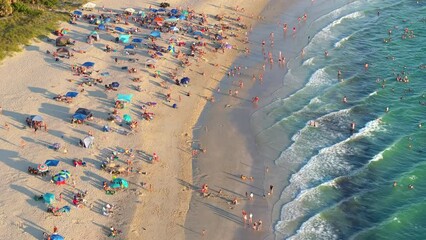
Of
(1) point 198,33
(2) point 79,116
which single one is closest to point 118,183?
(2) point 79,116

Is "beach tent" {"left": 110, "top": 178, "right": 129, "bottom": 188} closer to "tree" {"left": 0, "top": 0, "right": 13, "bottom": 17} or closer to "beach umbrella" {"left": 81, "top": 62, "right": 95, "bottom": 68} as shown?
"beach umbrella" {"left": 81, "top": 62, "right": 95, "bottom": 68}

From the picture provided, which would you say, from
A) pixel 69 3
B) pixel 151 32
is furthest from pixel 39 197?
pixel 69 3

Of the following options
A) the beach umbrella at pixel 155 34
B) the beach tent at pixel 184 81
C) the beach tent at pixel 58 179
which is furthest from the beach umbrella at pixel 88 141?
the beach umbrella at pixel 155 34

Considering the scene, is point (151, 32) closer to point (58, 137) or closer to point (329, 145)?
point (58, 137)

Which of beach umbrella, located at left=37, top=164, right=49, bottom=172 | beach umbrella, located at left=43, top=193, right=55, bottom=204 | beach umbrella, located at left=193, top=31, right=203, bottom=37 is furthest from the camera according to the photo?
beach umbrella, located at left=193, top=31, right=203, bottom=37

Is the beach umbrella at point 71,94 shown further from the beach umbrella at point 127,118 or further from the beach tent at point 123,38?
the beach tent at point 123,38

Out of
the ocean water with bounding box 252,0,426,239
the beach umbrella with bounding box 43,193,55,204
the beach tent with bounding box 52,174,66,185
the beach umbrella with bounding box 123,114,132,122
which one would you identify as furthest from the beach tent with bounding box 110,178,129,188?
the ocean water with bounding box 252,0,426,239
